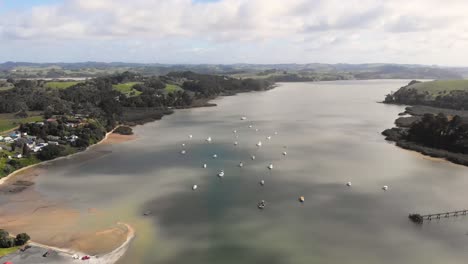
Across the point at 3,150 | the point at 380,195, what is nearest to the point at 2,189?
the point at 3,150

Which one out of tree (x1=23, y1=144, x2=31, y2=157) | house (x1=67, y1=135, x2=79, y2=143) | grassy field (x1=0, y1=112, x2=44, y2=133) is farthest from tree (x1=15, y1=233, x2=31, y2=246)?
grassy field (x1=0, y1=112, x2=44, y2=133)

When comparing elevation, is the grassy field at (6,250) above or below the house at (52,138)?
below

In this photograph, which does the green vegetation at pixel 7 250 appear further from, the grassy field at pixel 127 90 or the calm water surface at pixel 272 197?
the grassy field at pixel 127 90

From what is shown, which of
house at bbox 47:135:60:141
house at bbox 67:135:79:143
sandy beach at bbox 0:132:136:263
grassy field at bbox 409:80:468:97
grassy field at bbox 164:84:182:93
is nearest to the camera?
sandy beach at bbox 0:132:136:263

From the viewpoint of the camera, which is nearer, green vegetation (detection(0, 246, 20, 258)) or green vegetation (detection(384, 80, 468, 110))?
green vegetation (detection(0, 246, 20, 258))

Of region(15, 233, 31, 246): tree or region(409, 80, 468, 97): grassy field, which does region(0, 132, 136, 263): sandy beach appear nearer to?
region(15, 233, 31, 246): tree

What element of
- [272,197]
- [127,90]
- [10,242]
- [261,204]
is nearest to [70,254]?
[10,242]

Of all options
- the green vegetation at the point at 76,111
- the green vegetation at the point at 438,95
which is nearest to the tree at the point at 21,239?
the green vegetation at the point at 76,111


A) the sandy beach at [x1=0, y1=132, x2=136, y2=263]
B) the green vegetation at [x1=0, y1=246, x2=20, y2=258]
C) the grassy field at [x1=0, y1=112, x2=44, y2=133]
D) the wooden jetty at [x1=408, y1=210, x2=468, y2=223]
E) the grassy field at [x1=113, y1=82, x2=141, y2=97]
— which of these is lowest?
the sandy beach at [x1=0, y1=132, x2=136, y2=263]
